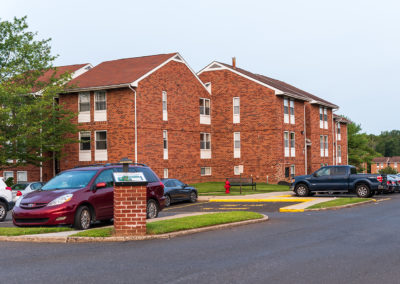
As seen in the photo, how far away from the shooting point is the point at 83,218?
14.3m

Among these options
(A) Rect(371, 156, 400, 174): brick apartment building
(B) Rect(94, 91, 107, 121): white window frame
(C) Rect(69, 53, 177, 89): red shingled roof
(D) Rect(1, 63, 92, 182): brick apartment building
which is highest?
(C) Rect(69, 53, 177, 89): red shingled roof

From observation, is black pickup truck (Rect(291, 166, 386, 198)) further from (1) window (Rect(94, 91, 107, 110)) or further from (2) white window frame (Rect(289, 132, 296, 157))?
(2) white window frame (Rect(289, 132, 296, 157))

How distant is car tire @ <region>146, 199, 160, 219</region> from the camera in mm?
16625

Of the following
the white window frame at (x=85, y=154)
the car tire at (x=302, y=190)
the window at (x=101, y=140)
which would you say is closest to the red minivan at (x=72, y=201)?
the car tire at (x=302, y=190)

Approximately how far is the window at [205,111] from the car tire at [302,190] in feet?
49.0

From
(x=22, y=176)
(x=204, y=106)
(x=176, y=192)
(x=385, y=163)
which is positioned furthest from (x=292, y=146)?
(x=385, y=163)

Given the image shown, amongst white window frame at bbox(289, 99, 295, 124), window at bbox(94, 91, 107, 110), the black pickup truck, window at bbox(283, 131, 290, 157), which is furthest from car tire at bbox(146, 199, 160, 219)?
white window frame at bbox(289, 99, 295, 124)

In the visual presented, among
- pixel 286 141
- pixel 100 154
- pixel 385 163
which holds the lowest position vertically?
pixel 385 163

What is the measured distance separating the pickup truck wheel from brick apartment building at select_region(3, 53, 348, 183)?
1449cm

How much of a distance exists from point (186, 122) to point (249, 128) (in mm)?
5836

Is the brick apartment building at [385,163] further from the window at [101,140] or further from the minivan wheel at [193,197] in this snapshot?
the minivan wheel at [193,197]

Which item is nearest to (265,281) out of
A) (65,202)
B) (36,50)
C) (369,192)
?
(65,202)

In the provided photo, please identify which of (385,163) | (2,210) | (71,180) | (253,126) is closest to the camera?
(71,180)

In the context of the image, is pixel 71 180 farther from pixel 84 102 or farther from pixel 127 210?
pixel 84 102
